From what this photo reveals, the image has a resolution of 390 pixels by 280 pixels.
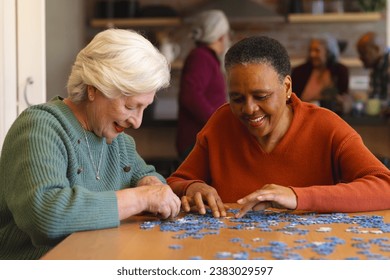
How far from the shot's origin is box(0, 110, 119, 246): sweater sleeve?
1.82m

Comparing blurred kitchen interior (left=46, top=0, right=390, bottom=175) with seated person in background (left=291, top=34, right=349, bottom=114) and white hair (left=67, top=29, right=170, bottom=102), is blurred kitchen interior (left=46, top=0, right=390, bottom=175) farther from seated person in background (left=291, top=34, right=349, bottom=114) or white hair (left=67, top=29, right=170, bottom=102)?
white hair (left=67, top=29, right=170, bottom=102)

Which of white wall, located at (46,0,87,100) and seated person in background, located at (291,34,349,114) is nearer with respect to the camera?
white wall, located at (46,0,87,100)

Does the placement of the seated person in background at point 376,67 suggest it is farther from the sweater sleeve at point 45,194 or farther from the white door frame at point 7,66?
the sweater sleeve at point 45,194

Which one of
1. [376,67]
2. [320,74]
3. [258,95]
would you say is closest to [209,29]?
[320,74]

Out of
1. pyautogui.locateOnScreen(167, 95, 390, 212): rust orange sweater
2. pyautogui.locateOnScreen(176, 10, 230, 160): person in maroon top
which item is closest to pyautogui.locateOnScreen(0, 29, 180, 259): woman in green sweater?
pyautogui.locateOnScreen(167, 95, 390, 212): rust orange sweater

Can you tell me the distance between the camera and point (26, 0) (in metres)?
4.27

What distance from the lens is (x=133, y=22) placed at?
745 centimetres

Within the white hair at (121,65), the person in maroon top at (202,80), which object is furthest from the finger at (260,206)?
the person in maroon top at (202,80)

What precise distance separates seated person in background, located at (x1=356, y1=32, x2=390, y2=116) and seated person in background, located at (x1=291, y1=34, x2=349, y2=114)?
10.7 inches

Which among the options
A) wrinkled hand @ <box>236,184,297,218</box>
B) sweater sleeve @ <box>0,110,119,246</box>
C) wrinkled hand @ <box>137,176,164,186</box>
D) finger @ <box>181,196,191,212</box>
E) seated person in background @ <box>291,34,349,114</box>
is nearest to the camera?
sweater sleeve @ <box>0,110,119,246</box>

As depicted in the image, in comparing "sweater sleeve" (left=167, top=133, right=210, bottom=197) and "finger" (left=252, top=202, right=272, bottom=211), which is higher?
"finger" (left=252, top=202, right=272, bottom=211)

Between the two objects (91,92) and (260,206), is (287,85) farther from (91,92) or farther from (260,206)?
A: (91,92)

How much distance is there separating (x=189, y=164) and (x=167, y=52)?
460cm

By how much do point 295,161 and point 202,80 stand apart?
8.11 feet
